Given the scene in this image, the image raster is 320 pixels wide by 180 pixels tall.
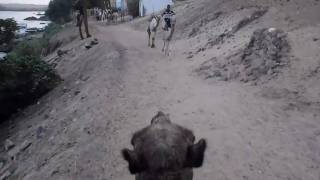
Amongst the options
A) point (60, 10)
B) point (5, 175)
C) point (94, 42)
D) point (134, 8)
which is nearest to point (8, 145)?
point (5, 175)

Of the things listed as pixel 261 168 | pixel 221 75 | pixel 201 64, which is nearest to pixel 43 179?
pixel 261 168

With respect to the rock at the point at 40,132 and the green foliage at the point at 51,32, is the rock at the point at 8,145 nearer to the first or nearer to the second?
the rock at the point at 40,132

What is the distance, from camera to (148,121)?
9.66m

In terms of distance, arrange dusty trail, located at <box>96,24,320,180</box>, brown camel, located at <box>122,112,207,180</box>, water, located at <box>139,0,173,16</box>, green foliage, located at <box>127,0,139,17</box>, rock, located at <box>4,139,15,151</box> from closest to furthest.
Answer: brown camel, located at <box>122,112,207,180</box>, dusty trail, located at <box>96,24,320,180</box>, rock, located at <box>4,139,15,151</box>, water, located at <box>139,0,173,16</box>, green foliage, located at <box>127,0,139,17</box>

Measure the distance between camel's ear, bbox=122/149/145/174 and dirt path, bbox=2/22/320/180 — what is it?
3.91m

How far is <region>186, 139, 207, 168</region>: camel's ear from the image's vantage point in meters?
3.18

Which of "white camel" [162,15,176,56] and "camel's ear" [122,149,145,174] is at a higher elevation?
"camel's ear" [122,149,145,174]

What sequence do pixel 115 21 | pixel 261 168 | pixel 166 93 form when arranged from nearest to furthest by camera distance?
pixel 261 168, pixel 166 93, pixel 115 21

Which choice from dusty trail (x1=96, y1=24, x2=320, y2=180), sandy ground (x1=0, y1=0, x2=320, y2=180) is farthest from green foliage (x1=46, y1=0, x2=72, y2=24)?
dusty trail (x1=96, y1=24, x2=320, y2=180)

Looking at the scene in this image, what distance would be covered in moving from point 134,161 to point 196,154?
0.41m

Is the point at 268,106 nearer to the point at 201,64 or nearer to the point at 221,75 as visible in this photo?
the point at 221,75

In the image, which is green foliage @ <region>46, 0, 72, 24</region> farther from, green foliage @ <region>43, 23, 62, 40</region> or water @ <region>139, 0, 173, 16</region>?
water @ <region>139, 0, 173, 16</region>

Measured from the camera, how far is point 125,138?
360 inches

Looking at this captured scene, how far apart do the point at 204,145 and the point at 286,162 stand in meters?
4.44
